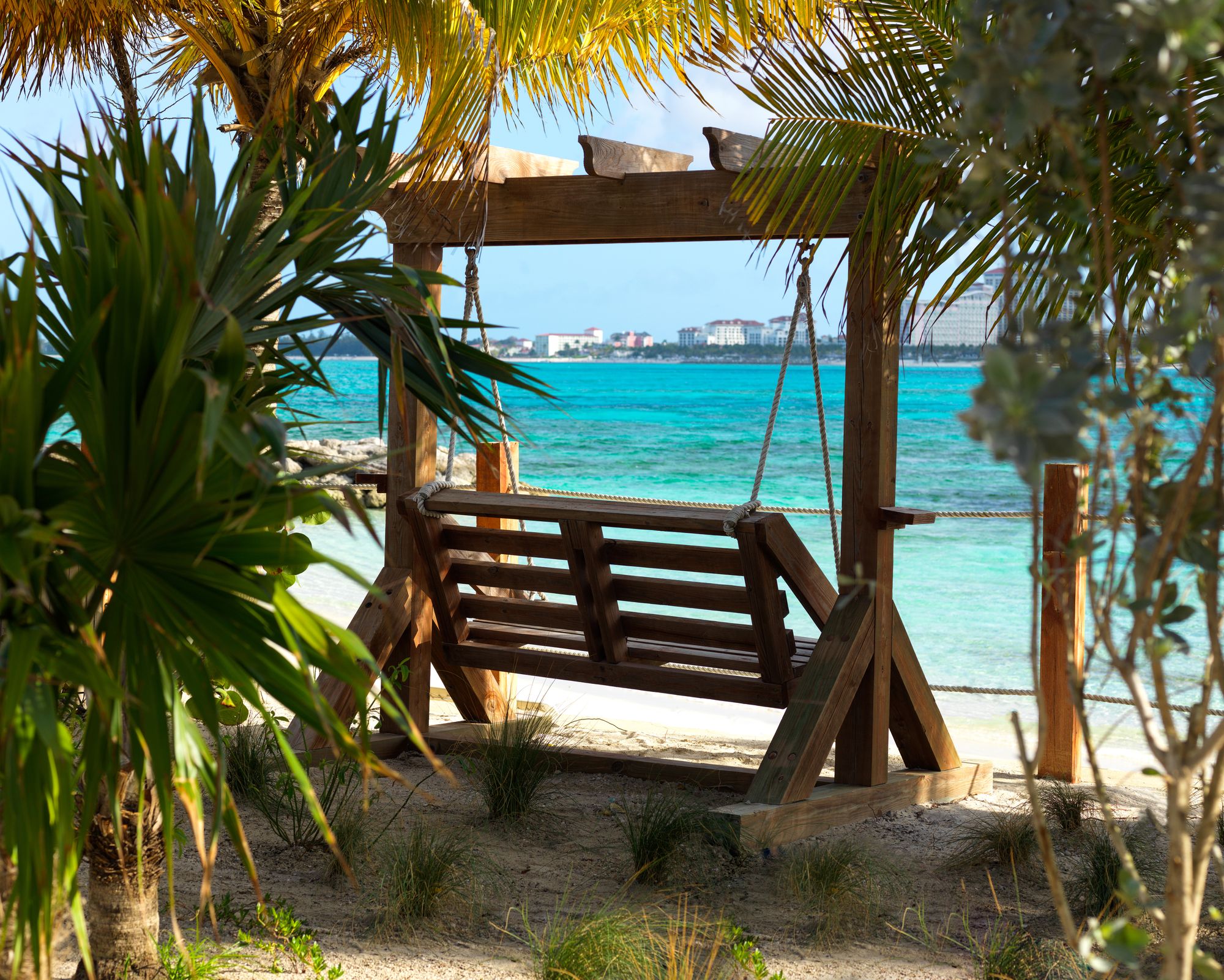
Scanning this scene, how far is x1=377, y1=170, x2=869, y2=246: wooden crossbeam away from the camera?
397cm

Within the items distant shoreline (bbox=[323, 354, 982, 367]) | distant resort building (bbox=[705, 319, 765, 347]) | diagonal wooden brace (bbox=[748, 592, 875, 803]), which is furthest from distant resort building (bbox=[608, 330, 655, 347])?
diagonal wooden brace (bbox=[748, 592, 875, 803])

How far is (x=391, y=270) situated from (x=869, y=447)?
2.13 metres

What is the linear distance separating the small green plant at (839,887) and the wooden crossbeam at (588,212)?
1.96m

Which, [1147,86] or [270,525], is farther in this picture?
[270,525]

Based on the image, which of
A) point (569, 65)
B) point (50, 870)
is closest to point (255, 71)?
point (569, 65)

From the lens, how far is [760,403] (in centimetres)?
3444

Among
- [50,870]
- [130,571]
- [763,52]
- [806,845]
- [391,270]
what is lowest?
[806,845]

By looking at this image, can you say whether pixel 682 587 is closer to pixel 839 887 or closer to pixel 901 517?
pixel 901 517

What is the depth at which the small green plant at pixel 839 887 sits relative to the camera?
3031mm

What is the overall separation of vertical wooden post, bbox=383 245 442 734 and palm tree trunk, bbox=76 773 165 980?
6.95 feet

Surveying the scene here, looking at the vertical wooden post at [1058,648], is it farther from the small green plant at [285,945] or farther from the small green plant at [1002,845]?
the small green plant at [285,945]

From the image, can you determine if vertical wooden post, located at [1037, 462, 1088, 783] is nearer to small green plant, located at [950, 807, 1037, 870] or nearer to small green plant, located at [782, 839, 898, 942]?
small green plant, located at [950, 807, 1037, 870]

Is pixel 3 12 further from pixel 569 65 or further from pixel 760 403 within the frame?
pixel 760 403

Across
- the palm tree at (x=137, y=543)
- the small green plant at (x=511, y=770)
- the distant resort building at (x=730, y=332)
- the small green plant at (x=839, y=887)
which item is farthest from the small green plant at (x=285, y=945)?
the distant resort building at (x=730, y=332)
